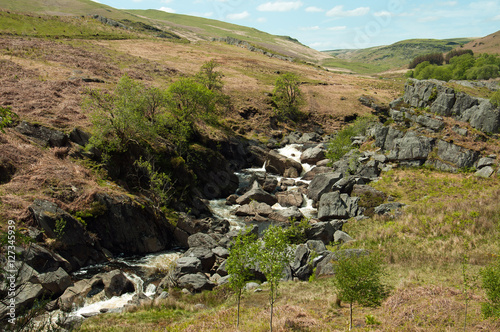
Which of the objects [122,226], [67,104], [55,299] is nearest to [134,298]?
[55,299]

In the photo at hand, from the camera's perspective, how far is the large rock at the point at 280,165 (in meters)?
63.2

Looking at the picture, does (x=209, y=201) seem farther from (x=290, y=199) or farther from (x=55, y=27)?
(x=55, y=27)

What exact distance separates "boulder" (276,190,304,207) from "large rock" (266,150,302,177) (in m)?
12.2

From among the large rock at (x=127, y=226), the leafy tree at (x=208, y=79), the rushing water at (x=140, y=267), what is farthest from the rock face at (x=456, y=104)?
the large rock at (x=127, y=226)

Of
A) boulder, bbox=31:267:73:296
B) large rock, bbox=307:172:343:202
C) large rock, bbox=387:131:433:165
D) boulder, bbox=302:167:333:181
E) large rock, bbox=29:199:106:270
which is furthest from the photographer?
boulder, bbox=302:167:333:181

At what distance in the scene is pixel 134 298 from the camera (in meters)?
23.7

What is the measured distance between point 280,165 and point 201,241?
112ft

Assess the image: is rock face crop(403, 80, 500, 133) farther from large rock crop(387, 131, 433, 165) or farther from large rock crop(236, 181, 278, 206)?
large rock crop(236, 181, 278, 206)

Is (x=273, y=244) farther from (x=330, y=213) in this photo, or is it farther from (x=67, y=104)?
(x=67, y=104)

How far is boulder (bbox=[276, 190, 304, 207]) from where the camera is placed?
4903cm

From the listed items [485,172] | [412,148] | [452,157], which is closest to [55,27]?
[412,148]

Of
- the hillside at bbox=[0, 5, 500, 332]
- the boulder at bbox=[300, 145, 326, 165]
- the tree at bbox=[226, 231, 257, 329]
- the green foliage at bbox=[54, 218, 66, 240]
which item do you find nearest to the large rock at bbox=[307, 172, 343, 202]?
the hillside at bbox=[0, 5, 500, 332]

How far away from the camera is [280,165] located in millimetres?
64625

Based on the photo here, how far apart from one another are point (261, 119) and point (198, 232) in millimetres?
55658
